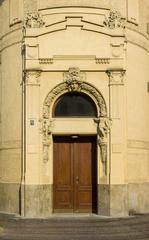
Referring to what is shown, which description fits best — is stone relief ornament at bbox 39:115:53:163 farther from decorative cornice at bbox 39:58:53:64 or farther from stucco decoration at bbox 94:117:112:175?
decorative cornice at bbox 39:58:53:64

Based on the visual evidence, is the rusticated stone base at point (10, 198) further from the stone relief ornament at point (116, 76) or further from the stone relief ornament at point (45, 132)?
the stone relief ornament at point (116, 76)

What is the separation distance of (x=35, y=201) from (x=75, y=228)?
259 cm

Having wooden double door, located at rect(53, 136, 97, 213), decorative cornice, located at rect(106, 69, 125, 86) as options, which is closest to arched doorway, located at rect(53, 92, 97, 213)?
wooden double door, located at rect(53, 136, 97, 213)

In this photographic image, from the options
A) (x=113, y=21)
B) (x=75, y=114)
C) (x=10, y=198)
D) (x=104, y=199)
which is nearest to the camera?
(x=104, y=199)

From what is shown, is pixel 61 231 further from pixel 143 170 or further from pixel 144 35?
pixel 144 35

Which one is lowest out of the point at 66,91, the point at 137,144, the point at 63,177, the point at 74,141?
the point at 63,177

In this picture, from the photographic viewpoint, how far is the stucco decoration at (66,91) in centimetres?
1883

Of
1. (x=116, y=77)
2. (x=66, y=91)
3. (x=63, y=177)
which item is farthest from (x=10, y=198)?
(x=116, y=77)

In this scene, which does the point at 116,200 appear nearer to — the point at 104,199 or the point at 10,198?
the point at 104,199

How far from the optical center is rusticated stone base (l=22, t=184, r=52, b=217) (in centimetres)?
1839

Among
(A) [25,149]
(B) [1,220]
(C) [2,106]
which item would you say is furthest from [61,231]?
(C) [2,106]

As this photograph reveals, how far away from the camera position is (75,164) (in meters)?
19.4

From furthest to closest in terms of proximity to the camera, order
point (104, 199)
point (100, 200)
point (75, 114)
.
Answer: point (75, 114) → point (100, 200) → point (104, 199)

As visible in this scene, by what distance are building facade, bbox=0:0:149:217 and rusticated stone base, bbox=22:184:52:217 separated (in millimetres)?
34
